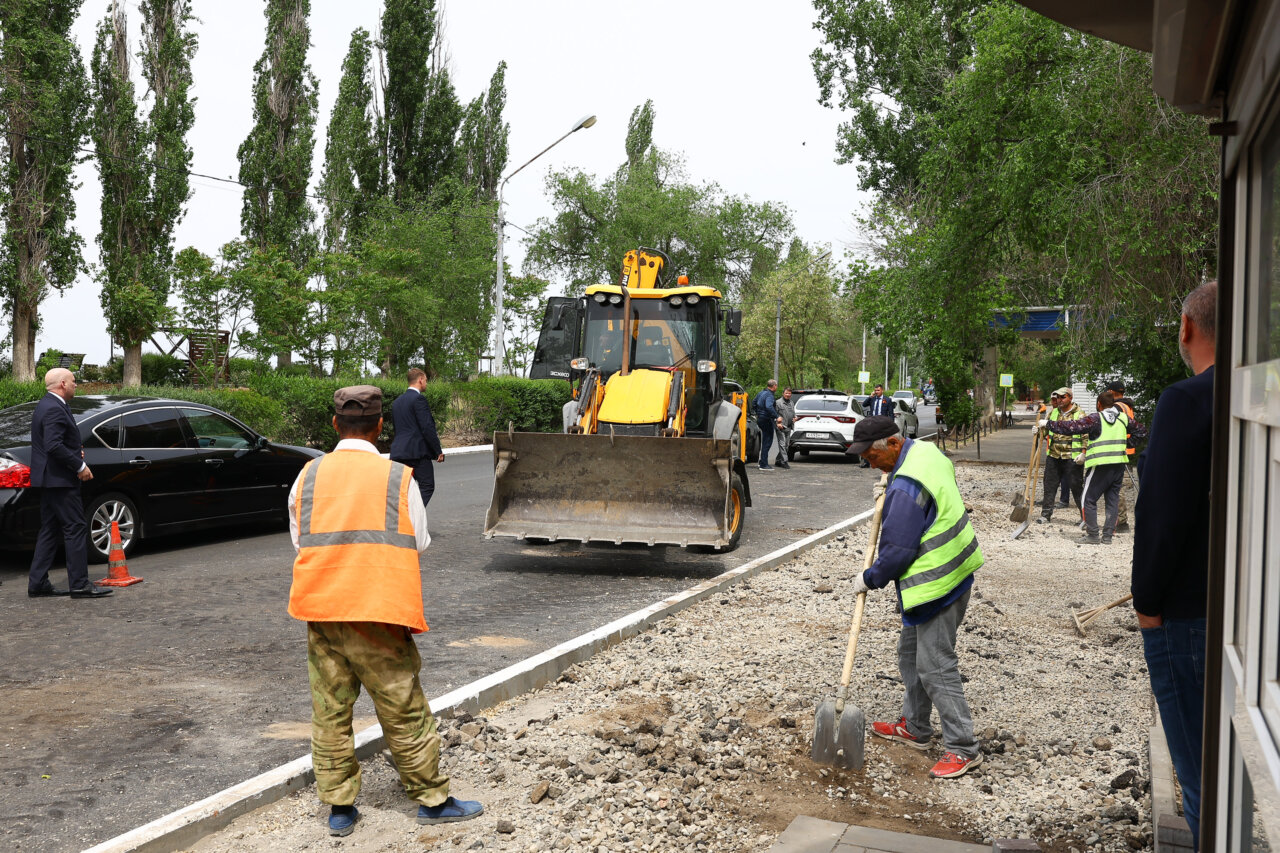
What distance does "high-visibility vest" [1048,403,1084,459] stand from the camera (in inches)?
545

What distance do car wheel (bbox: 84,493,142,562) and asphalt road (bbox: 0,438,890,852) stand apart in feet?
0.91

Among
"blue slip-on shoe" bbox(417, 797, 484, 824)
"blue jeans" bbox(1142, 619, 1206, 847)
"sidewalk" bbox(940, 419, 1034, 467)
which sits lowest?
"blue slip-on shoe" bbox(417, 797, 484, 824)

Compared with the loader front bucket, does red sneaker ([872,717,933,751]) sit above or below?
below

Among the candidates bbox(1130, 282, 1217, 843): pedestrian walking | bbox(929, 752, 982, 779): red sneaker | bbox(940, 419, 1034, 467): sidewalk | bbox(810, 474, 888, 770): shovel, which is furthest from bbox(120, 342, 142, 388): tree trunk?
bbox(1130, 282, 1217, 843): pedestrian walking

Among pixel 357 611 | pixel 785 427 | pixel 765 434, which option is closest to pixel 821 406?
pixel 785 427

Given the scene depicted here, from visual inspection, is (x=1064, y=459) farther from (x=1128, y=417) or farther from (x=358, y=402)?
(x=358, y=402)

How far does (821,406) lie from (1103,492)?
1237cm

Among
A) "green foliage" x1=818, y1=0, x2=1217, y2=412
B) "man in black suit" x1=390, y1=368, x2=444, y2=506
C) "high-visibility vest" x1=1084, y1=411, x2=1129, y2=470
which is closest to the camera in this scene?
"man in black suit" x1=390, y1=368, x2=444, y2=506

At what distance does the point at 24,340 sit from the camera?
29312 mm

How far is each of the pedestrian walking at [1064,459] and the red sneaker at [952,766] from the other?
31.9ft

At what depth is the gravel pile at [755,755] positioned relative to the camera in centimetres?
415

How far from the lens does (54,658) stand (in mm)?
6387

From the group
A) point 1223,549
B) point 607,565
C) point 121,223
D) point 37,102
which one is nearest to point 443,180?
point 121,223

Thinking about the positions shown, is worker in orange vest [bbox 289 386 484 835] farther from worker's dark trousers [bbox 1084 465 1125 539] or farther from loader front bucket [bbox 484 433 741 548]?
worker's dark trousers [bbox 1084 465 1125 539]
